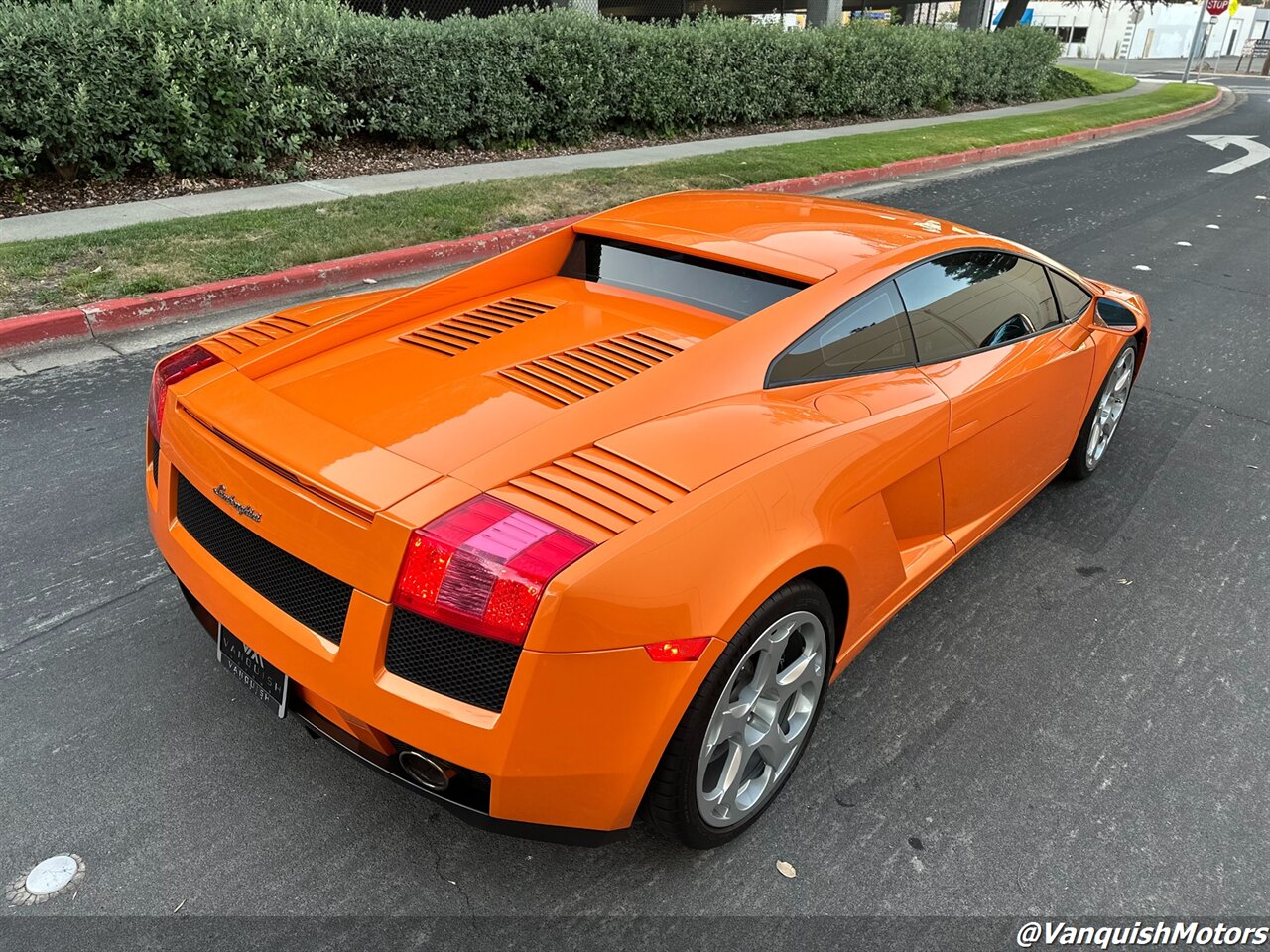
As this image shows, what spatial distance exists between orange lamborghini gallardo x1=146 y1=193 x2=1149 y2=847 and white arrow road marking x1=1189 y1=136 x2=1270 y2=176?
14.9 metres

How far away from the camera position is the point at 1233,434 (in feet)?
16.7

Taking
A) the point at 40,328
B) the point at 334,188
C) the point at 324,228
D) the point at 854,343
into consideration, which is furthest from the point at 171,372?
the point at 334,188

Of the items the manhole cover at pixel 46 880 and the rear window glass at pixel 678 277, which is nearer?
the manhole cover at pixel 46 880

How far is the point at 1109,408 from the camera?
4.49 m

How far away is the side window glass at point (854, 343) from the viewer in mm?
2623

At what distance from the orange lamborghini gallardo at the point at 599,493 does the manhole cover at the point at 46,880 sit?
0.59 meters

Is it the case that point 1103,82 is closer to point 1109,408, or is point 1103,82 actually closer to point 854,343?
point 1109,408

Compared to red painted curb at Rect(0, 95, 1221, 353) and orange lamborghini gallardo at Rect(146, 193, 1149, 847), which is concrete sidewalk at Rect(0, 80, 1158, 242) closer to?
red painted curb at Rect(0, 95, 1221, 353)

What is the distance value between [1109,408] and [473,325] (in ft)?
10.8

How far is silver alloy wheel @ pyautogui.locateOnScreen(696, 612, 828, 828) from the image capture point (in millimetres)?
2248

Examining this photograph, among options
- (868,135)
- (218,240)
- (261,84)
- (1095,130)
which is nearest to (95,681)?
(218,240)

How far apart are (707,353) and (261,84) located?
28.2 ft

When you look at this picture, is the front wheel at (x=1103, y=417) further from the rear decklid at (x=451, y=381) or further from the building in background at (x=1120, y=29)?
the building in background at (x=1120, y=29)

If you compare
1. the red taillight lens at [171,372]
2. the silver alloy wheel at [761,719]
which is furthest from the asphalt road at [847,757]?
the red taillight lens at [171,372]
